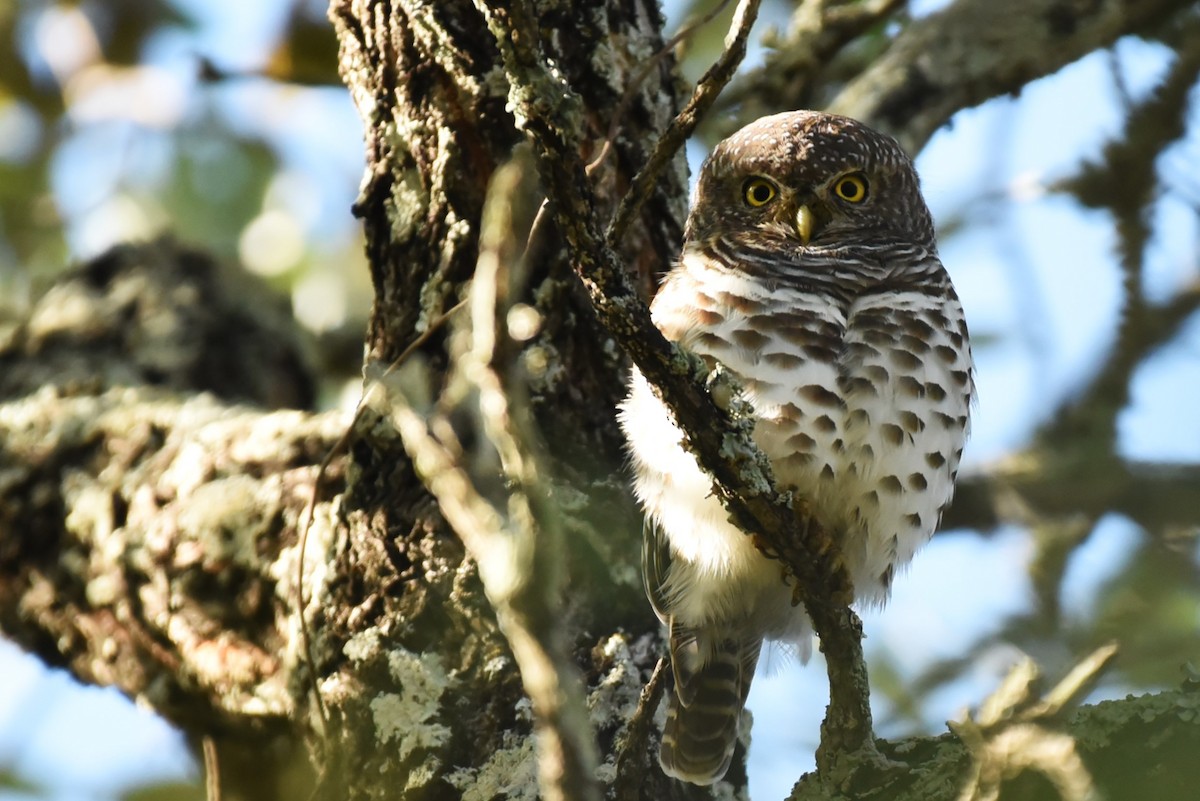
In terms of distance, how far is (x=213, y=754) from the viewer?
3.46 m

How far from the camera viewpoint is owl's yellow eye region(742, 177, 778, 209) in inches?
144

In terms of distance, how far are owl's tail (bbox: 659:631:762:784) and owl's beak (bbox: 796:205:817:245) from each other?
1.06 m

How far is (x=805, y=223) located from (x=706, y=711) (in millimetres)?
1295

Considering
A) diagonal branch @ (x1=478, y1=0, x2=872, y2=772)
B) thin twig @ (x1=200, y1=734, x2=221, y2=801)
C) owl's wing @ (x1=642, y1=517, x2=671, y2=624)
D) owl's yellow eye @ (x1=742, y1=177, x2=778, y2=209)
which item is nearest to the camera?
diagonal branch @ (x1=478, y1=0, x2=872, y2=772)

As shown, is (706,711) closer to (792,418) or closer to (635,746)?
(635,746)

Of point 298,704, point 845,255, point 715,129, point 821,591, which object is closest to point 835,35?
point 715,129

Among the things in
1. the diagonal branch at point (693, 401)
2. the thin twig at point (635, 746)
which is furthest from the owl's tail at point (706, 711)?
the diagonal branch at point (693, 401)

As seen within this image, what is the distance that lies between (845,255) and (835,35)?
1003mm

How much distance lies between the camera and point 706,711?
3143 mm

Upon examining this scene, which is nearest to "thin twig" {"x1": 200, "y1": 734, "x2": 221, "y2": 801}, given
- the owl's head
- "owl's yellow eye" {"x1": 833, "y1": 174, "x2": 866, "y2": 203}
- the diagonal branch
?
the diagonal branch

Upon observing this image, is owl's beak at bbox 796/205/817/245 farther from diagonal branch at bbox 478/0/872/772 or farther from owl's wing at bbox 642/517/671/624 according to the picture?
diagonal branch at bbox 478/0/872/772

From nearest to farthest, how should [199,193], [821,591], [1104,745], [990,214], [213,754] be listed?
[1104,745] → [821,591] → [213,754] → [990,214] → [199,193]

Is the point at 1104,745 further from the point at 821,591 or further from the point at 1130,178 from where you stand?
the point at 1130,178

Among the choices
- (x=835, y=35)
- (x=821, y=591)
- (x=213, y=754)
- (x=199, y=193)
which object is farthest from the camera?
(x=199, y=193)
